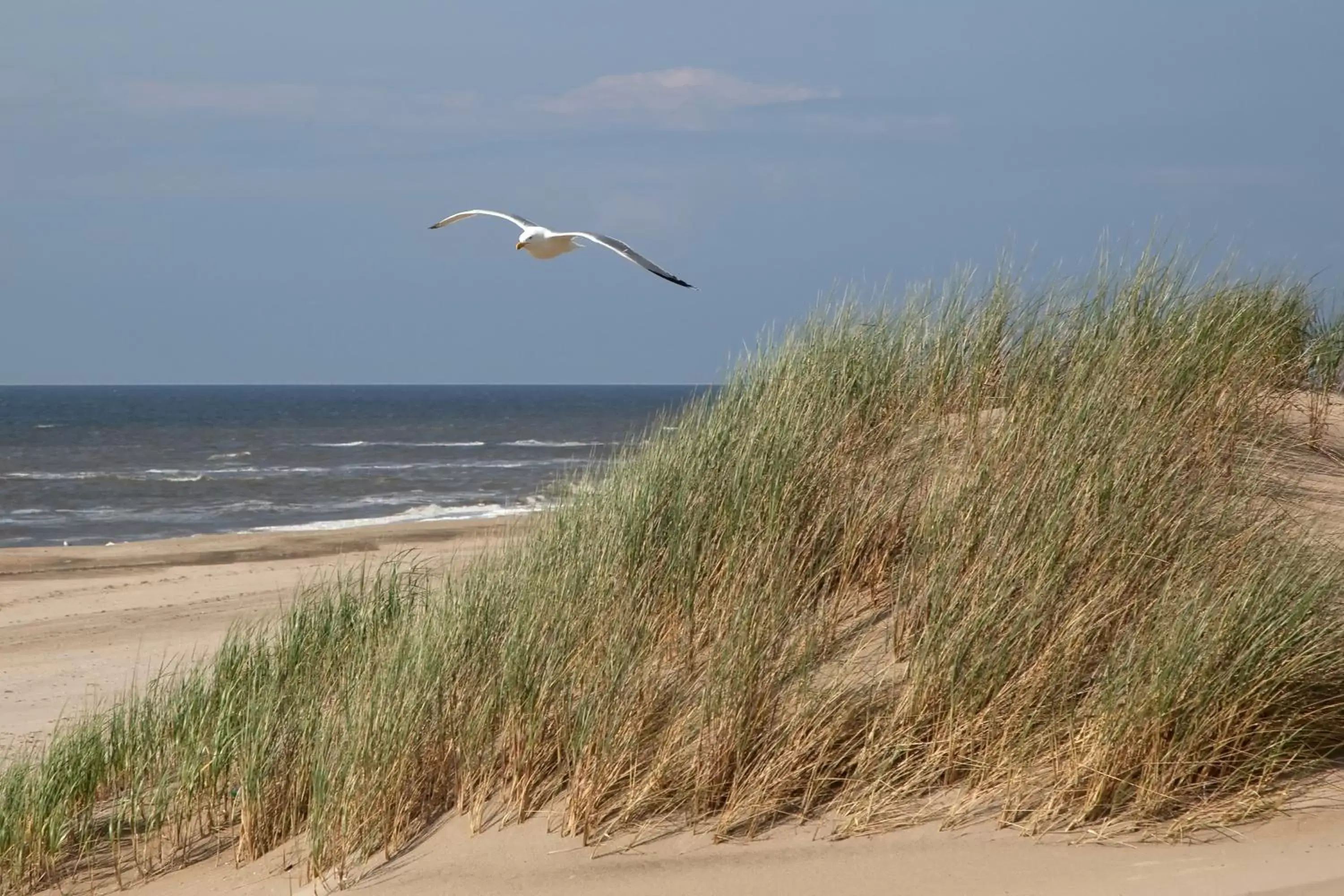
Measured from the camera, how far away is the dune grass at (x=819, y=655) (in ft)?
14.8

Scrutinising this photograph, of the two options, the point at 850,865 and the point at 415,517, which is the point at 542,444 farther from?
the point at 850,865

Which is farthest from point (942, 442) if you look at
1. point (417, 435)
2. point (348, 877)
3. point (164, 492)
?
point (417, 435)

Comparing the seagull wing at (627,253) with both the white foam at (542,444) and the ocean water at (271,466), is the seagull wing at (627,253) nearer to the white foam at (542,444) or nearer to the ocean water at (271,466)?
the ocean water at (271,466)

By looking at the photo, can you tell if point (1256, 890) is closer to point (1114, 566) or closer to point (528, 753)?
point (1114, 566)

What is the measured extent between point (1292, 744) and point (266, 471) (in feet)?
117

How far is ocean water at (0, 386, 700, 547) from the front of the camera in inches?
996

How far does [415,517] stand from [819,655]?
20.8 metres

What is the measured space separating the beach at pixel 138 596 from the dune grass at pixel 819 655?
3.65ft

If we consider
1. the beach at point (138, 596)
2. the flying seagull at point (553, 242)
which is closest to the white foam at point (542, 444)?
the beach at point (138, 596)

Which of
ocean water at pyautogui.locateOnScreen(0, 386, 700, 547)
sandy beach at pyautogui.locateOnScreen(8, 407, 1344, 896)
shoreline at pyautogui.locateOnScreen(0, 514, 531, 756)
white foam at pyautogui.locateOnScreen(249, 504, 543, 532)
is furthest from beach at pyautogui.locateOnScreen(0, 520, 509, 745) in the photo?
ocean water at pyautogui.locateOnScreen(0, 386, 700, 547)

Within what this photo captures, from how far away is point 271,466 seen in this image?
1548 inches

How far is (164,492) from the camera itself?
31.1 meters

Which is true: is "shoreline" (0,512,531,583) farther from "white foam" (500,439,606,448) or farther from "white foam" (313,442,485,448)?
"white foam" (313,442,485,448)

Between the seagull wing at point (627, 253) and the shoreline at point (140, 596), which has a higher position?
the seagull wing at point (627, 253)
